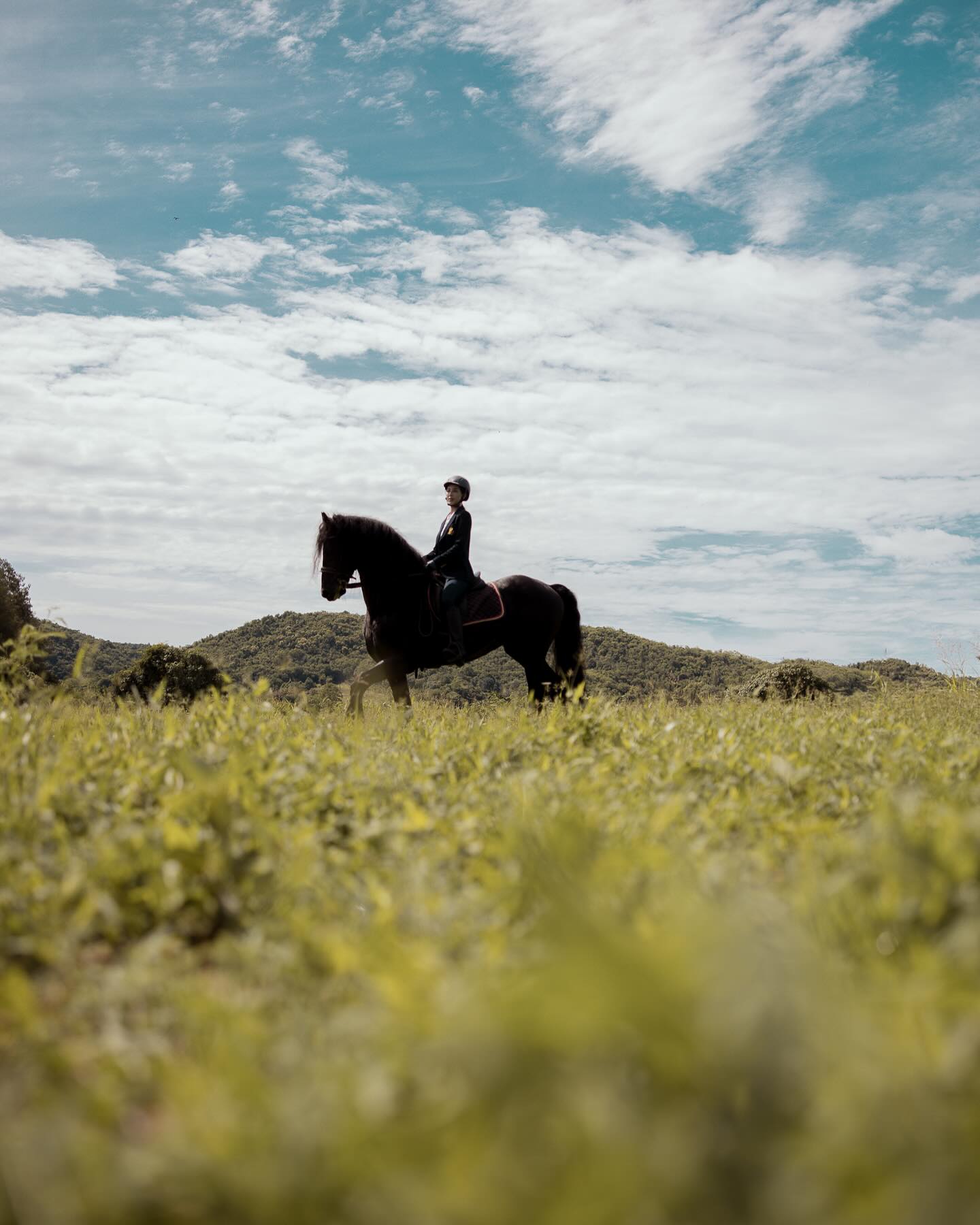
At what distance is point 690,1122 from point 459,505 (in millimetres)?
10951

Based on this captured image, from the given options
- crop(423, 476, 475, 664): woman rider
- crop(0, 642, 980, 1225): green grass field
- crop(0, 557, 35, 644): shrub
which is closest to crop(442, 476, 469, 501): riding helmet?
crop(423, 476, 475, 664): woman rider

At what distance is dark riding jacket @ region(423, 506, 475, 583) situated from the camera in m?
12.1

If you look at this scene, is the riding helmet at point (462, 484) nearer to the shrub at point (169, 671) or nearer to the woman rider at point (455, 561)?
the woman rider at point (455, 561)

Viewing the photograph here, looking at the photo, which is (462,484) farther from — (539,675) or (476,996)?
→ (476,996)

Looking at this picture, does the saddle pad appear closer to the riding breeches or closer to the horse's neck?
the riding breeches

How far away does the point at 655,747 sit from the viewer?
5.88 meters

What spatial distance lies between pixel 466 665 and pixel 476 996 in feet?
71.2

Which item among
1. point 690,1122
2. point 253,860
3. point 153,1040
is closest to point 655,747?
point 253,860

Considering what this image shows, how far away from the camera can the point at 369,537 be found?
11.5 meters

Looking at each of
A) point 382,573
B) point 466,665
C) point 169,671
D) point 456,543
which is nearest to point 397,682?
point 382,573

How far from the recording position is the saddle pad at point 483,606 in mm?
12367

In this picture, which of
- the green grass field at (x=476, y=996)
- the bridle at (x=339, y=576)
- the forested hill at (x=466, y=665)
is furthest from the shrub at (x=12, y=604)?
the green grass field at (x=476, y=996)

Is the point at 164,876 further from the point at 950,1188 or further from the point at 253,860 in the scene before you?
the point at 950,1188

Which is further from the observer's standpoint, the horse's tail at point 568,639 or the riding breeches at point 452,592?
the horse's tail at point 568,639
